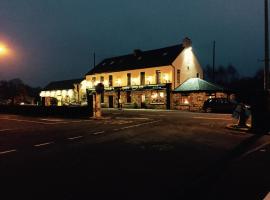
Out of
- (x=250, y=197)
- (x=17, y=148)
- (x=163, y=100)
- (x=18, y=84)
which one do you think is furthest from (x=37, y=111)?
(x=18, y=84)

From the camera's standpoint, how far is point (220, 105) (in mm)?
28906

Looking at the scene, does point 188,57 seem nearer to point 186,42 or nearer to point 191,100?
point 186,42

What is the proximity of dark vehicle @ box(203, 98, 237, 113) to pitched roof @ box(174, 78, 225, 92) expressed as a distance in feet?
14.4

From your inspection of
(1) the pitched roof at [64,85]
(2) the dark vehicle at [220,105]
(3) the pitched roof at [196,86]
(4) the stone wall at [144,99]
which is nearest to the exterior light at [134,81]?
(4) the stone wall at [144,99]

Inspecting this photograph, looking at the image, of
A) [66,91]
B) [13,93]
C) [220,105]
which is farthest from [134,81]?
[13,93]

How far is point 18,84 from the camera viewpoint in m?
A: 57.8

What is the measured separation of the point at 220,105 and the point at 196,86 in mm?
7242

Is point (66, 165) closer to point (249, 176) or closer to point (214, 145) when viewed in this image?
point (249, 176)

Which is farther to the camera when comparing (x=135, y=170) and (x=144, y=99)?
(x=144, y=99)

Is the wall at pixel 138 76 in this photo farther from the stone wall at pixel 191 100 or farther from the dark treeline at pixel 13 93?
the dark treeline at pixel 13 93

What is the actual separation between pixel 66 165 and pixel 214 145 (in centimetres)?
567

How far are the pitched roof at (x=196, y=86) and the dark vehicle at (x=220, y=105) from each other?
4.39 m

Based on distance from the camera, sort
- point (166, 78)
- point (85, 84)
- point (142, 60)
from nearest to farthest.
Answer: point (166, 78) → point (142, 60) → point (85, 84)

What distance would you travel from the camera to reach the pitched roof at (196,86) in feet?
113
